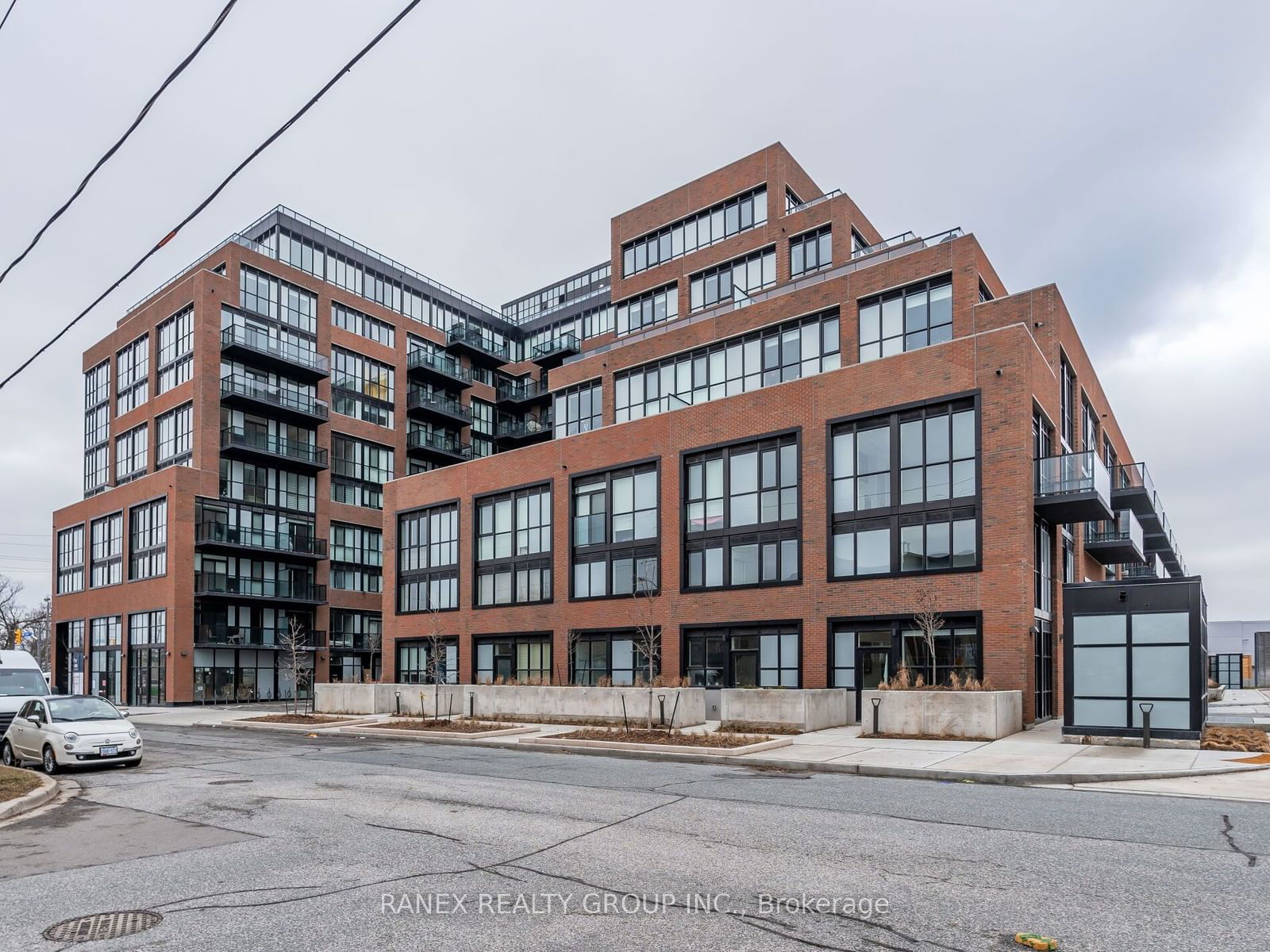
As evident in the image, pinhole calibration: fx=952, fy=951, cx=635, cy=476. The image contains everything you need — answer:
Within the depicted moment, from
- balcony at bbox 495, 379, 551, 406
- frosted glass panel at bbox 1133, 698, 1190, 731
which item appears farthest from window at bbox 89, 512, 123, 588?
frosted glass panel at bbox 1133, 698, 1190, 731

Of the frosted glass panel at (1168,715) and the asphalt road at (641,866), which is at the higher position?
→ the asphalt road at (641,866)

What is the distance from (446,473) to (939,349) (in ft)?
77.7

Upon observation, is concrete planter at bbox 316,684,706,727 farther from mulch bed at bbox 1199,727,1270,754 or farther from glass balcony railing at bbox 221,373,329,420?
glass balcony railing at bbox 221,373,329,420

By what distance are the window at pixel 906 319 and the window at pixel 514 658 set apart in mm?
16379

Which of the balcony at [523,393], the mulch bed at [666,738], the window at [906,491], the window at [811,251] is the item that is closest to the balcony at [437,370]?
the balcony at [523,393]

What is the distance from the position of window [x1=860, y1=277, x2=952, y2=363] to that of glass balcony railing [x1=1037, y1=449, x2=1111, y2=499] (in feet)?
21.0

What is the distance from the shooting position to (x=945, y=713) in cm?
2134

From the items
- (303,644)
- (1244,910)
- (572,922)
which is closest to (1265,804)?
(1244,910)

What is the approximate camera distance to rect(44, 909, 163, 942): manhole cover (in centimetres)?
675

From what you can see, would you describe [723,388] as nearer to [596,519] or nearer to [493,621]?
[596,519]

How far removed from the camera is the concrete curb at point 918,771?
582 inches

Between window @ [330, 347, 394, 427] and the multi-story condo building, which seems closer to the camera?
the multi-story condo building

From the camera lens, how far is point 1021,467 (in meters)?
24.7

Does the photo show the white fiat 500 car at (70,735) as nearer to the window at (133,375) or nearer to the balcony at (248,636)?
the balcony at (248,636)
